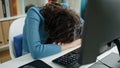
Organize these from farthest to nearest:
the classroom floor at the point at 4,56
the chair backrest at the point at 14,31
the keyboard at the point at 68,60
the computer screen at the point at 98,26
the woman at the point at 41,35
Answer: the classroom floor at the point at 4,56, the chair backrest at the point at 14,31, the woman at the point at 41,35, the keyboard at the point at 68,60, the computer screen at the point at 98,26

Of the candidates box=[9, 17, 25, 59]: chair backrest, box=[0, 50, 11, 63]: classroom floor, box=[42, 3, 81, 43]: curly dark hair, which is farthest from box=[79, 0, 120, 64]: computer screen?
box=[0, 50, 11, 63]: classroom floor

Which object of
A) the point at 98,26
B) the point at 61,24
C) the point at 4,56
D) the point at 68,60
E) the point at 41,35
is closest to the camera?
the point at 98,26

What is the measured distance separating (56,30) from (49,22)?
0.08 meters

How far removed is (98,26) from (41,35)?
631 millimetres

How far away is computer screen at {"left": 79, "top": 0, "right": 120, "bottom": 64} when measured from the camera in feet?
2.23

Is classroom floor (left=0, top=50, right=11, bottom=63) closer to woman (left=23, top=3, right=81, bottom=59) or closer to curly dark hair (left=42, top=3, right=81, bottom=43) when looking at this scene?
woman (left=23, top=3, right=81, bottom=59)

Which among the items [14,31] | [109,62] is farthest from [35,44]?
[109,62]

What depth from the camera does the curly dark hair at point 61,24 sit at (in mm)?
1139

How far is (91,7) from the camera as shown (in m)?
0.67

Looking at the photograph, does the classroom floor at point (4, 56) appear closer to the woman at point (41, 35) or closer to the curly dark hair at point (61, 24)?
the woman at point (41, 35)

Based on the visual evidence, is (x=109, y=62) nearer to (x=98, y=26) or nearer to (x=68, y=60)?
(x=68, y=60)

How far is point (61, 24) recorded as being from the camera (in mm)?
1166

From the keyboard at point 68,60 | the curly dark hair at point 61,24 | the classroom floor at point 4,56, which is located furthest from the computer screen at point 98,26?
the classroom floor at point 4,56

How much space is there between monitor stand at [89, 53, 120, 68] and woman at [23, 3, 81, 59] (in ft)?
0.78
